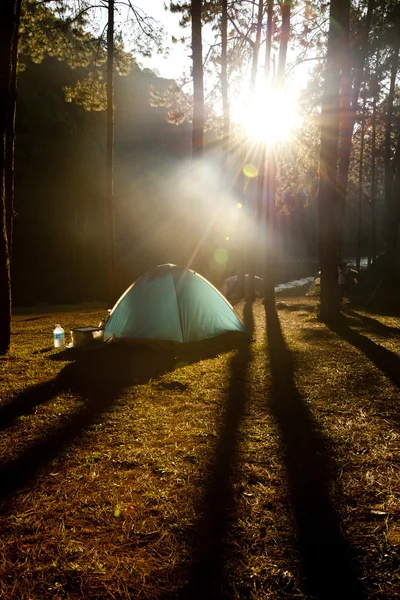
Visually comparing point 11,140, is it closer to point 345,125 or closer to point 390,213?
point 345,125

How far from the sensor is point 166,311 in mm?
8734

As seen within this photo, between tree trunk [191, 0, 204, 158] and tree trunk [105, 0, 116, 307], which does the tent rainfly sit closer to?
tree trunk [191, 0, 204, 158]

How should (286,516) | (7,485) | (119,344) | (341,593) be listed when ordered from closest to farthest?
(341,593) → (286,516) → (7,485) → (119,344)

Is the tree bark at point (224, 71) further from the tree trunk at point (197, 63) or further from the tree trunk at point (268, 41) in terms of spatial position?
the tree trunk at point (197, 63)

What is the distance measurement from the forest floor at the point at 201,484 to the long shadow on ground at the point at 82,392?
29 millimetres

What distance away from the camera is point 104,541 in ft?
8.70

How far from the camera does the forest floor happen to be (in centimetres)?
232

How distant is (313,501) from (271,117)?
16.6 m

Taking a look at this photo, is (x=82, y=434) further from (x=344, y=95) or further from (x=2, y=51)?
(x=344, y=95)

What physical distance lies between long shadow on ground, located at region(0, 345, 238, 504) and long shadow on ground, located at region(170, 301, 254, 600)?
1634 millimetres

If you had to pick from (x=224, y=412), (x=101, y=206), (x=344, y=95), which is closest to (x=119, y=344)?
(x=224, y=412)

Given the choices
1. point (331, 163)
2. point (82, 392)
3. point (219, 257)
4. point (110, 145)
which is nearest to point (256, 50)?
Answer: point (110, 145)

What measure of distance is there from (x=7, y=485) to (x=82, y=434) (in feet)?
3.73

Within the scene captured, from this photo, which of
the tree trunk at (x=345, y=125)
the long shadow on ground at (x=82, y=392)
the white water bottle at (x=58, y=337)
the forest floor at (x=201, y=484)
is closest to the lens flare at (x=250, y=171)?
the tree trunk at (x=345, y=125)
